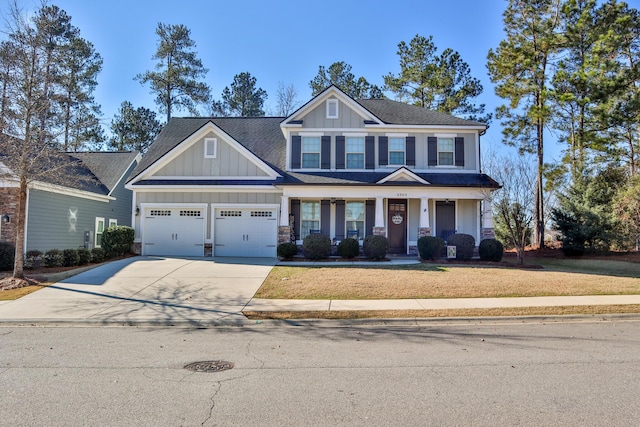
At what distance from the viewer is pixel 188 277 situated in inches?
554

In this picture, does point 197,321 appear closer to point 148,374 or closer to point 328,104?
point 148,374

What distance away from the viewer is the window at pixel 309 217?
20406 millimetres

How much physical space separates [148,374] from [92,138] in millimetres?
36485

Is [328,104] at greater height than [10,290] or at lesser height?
greater

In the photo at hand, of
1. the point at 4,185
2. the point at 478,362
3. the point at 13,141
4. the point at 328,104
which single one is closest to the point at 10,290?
the point at 13,141

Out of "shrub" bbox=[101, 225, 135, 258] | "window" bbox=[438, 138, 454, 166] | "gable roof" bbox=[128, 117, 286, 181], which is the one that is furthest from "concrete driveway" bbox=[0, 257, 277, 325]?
"window" bbox=[438, 138, 454, 166]

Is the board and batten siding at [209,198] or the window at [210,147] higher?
the window at [210,147]

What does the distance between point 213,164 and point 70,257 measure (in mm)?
7019

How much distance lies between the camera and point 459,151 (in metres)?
21.1

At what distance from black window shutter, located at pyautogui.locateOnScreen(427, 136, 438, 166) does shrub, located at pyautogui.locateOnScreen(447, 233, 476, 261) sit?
4.27 m

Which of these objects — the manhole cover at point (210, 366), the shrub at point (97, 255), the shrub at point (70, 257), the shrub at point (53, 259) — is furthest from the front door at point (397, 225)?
the manhole cover at point (210, 366)

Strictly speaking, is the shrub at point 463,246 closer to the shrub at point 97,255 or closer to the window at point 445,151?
the window at point 445,151

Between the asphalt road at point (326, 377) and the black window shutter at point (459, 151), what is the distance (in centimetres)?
1331

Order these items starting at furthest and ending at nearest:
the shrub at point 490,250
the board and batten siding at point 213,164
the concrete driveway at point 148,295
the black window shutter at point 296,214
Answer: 1. the black window shutter at point 296,214
2. the board and batten siding at point 213,164
3. the shrub at point 490,250
4. the concrete driveway at point 148,295
